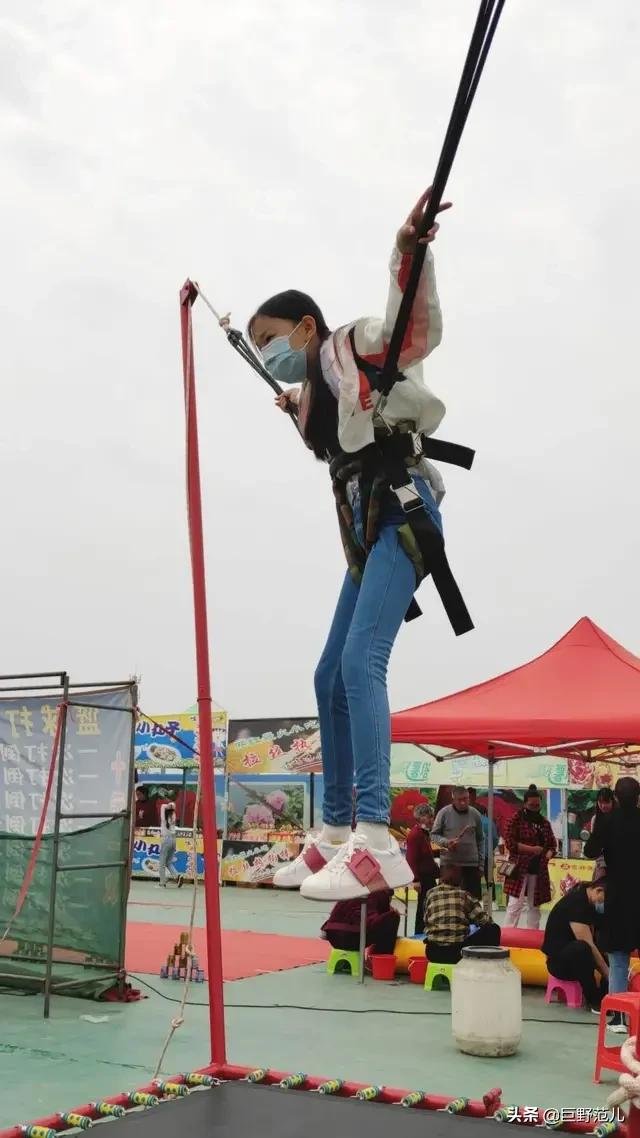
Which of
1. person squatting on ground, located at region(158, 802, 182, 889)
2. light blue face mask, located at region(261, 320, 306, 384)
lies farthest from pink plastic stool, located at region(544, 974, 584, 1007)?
person squatting on ground, located at region(158, 802, 182, 889)

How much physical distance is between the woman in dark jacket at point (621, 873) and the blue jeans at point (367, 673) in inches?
168

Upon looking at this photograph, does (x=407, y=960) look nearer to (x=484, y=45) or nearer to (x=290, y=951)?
(x=290, y=951)

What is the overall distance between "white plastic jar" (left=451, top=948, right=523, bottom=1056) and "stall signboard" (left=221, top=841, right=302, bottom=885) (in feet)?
30.9

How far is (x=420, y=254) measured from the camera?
261 cm

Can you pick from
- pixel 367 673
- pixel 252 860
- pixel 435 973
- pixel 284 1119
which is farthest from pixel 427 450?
pixel 252 860

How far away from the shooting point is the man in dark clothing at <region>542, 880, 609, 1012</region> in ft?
24.5

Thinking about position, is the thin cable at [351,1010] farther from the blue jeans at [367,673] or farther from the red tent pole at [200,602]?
the blue jeans at [367,673]

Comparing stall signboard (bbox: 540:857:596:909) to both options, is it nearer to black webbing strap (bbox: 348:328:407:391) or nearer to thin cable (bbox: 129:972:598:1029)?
thin cable (bbox: 129:972:598:1029)

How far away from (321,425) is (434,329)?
50cm

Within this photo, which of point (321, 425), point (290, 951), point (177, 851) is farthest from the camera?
point (177, 851)

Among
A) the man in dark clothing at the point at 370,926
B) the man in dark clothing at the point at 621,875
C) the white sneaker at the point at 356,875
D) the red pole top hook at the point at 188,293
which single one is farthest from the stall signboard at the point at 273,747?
the white sneaker at the point at 356,875

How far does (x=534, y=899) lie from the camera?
995 cm

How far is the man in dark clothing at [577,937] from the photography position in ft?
24.5

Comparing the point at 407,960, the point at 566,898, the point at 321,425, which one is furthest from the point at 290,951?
the point at 321,425
